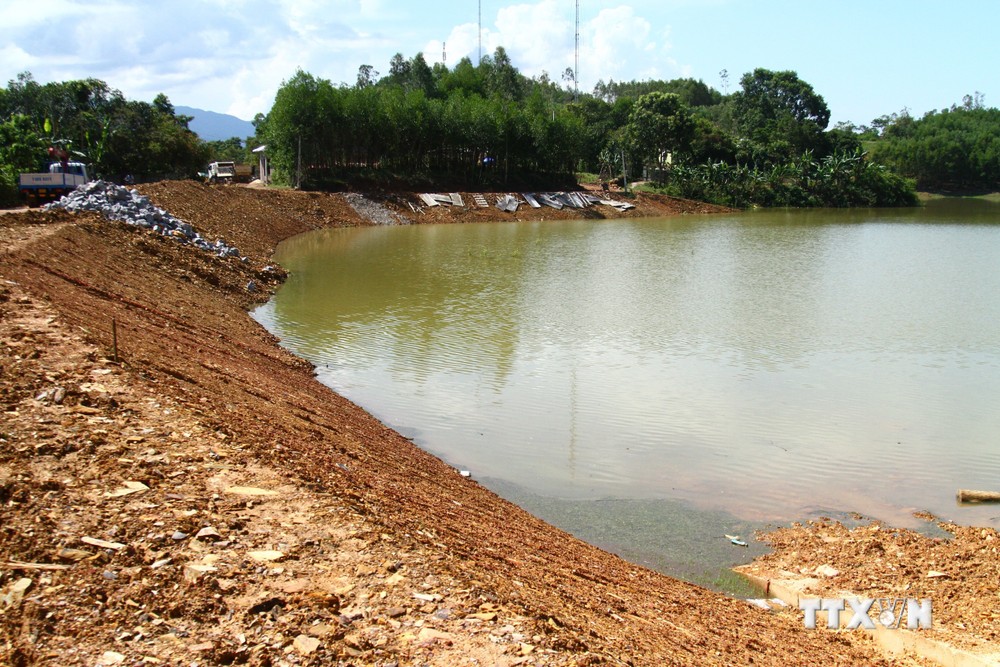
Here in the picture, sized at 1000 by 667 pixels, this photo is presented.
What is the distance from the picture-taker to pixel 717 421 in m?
11.5

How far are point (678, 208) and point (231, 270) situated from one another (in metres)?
45.7

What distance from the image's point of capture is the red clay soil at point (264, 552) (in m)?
4.09

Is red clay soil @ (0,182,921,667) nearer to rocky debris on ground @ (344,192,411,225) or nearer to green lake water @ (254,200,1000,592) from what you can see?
green lake water @ (254,200,1000,592)

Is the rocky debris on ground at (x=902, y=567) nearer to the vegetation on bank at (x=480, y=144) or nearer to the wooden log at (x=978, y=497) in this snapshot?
the wooden log at (x=978, y=497)

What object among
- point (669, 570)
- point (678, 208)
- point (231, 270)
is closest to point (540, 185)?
point (678, 208)

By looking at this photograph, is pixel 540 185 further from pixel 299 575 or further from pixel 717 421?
pixel 299 575

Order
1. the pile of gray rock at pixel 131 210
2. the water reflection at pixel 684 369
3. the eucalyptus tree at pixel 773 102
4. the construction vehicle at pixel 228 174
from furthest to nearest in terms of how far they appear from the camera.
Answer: the eucalyptus tree at pixel 773 102 → the construction vehicle at pixel 228 174 → the pile of gray rock at pixel 131 210 → the water reflection at pixel 684 369

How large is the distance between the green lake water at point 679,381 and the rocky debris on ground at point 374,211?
1908 centimetres

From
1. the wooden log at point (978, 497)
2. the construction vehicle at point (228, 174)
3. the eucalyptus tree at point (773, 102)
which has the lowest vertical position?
the wooden log at point (978, 497)

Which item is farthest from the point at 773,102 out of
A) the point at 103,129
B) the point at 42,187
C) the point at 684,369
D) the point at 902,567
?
the point at 902,567

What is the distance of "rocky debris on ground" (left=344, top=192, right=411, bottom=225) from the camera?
48.8 metres

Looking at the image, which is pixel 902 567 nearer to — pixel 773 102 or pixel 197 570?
pixel 197 570

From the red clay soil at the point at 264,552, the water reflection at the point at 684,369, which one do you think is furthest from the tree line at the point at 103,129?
the red clay soil at the point at 264,552

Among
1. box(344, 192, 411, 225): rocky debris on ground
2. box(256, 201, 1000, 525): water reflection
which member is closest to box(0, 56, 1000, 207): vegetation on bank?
box(344, 192, 411, 225): rocky debris on ground
